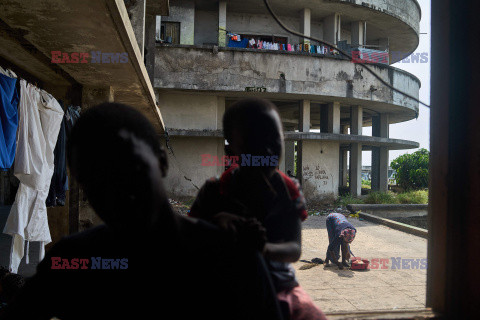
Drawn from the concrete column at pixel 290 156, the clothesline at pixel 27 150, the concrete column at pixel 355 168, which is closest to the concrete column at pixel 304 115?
the concrete column at pixel 290 156

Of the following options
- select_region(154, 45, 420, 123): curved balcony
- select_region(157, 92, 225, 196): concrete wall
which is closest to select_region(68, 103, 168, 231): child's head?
select_region(154, 45, 420, 123): curved balcony

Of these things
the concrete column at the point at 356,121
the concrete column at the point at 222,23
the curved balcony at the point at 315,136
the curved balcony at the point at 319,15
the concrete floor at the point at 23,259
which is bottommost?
the concrete floor at the point at 23,259

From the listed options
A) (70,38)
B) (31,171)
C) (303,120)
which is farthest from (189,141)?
(70,38)

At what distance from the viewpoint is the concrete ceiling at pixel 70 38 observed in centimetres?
274

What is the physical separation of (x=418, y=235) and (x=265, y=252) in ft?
30.9

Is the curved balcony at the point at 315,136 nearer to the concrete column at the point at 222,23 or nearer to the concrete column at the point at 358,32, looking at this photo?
the concrete column at the point at 222,23

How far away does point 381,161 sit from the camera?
56.1ft

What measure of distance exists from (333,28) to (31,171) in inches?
546

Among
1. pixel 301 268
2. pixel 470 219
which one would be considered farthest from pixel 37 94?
pixel 301 268

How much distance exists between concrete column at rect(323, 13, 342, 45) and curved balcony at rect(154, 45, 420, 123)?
1.90 meters

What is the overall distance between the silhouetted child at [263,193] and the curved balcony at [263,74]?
11444 millimetres

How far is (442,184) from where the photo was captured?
1.38m

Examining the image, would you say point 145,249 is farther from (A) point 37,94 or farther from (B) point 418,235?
(B) point 418,235

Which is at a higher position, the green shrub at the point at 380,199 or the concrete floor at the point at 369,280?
the green shrub at the point at 380,199
